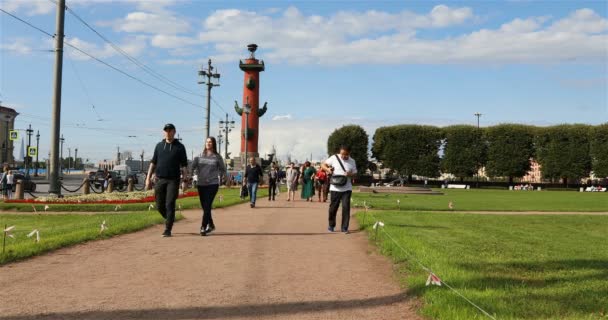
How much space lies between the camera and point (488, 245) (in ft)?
32.6

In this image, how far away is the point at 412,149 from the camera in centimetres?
7988

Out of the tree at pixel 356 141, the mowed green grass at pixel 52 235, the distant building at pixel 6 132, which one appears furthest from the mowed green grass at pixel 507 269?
the distant building at pixel 6 132

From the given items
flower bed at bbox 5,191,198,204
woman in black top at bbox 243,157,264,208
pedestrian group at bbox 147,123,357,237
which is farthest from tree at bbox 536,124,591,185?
pedestrian group at bbox 147,123,357,237

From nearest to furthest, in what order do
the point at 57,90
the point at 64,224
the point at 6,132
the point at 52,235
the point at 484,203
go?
the point at 52,235, the point at 64,224, the point at 57,90, the point at 484,203, the point at 6,132

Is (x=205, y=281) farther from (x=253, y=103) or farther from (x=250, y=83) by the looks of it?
(x=250, y=83)

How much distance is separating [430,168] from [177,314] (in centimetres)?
7688

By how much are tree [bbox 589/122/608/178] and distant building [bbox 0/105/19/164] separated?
8476 cm

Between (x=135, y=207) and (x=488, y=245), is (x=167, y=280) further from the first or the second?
(x=135, y=207)

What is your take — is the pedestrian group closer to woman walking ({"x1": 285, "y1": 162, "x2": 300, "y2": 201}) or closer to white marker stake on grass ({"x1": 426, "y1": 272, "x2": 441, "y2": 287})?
white marker stake on grass ({"x1": 426, "y1": 272, "x2": 441, "y2": 287})

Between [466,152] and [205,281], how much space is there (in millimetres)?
75975

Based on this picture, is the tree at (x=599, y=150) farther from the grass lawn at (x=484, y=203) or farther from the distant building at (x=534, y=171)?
the grass lawn at (x=484, y=203)

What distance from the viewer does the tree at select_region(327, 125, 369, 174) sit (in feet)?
275

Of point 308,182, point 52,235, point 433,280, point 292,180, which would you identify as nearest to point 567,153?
point 308,182

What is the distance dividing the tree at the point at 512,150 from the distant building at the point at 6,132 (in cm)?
7331
